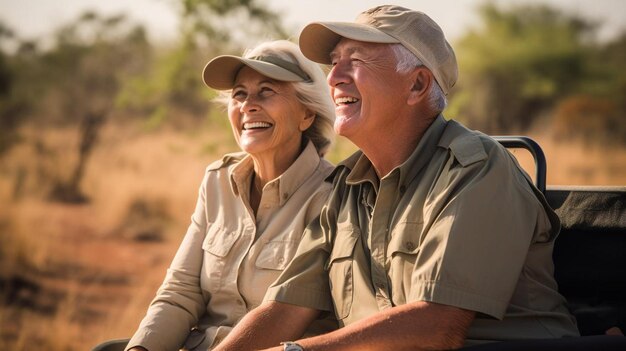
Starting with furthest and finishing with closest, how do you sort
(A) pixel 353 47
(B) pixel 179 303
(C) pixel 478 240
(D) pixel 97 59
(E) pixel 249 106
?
(D) pixel 97 59 → (E) pixel 249 106 → (B) pixel 179 303 → (A) pixel 353 47 → (C) pixel 478 240

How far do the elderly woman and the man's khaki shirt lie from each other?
279 mm

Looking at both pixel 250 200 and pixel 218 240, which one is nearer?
pixel 218 240

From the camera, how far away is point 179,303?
120 inches

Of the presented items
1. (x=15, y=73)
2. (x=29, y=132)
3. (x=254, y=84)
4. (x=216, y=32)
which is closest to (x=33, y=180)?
(x=15, y=73)

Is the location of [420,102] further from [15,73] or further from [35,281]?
[15,73]

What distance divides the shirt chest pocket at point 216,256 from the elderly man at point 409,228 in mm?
403

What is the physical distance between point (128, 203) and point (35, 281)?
3.42 metres

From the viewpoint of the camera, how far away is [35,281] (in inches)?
326

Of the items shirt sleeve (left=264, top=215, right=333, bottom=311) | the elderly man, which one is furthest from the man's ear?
shirt sleeve (left=264, top=215, right=333, bottom=311)

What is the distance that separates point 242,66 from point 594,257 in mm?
1438

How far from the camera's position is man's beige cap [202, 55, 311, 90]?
3.07m

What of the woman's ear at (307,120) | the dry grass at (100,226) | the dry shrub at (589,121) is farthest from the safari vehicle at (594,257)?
the dry shrub at (589,121)

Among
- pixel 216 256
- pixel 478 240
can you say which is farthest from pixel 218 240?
pixel 478 240

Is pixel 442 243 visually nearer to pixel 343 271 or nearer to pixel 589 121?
pixel 343 271
